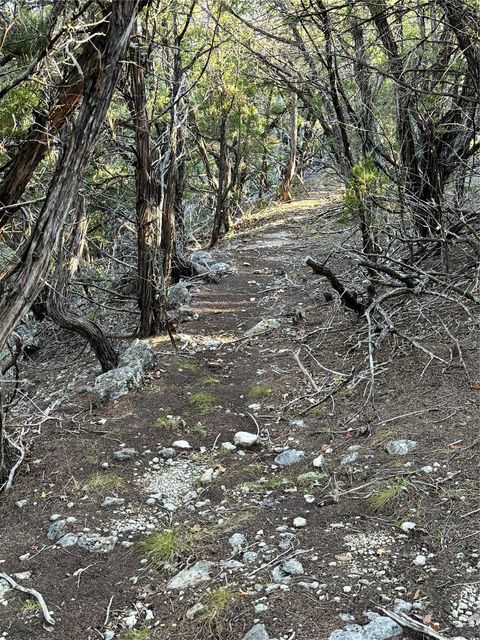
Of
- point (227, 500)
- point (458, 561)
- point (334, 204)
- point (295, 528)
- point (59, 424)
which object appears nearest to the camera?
point (458, 561)

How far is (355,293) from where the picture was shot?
577 cm

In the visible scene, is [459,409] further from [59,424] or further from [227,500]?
[59,424]

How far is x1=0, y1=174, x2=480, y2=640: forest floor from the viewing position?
2.58m

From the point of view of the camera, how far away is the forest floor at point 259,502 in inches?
102

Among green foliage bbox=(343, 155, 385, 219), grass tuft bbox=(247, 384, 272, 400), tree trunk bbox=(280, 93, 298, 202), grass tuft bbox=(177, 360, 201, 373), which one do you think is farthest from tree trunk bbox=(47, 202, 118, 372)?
tree trunk bbox=(280, 93, 298, 202)

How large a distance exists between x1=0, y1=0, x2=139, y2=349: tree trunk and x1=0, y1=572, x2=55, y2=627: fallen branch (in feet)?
4.10

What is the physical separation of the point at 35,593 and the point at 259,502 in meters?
1.28

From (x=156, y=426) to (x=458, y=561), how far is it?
261 cm

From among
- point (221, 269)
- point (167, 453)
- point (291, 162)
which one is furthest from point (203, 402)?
point (291, 162)

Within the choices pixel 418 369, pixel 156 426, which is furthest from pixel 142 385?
pixel 418 369

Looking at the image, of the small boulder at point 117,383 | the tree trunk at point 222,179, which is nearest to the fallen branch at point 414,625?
the small boulder at point 117,383

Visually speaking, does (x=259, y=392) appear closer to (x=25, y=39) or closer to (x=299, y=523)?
(x=299, y=523)

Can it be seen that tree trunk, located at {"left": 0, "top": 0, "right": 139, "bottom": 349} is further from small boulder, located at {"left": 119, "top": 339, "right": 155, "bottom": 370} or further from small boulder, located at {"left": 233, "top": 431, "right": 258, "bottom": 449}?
small boulder, located at {"left": 119, "top": 339, "right": 155, "bottom": 370}

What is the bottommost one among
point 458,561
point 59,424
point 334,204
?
point 458,561
